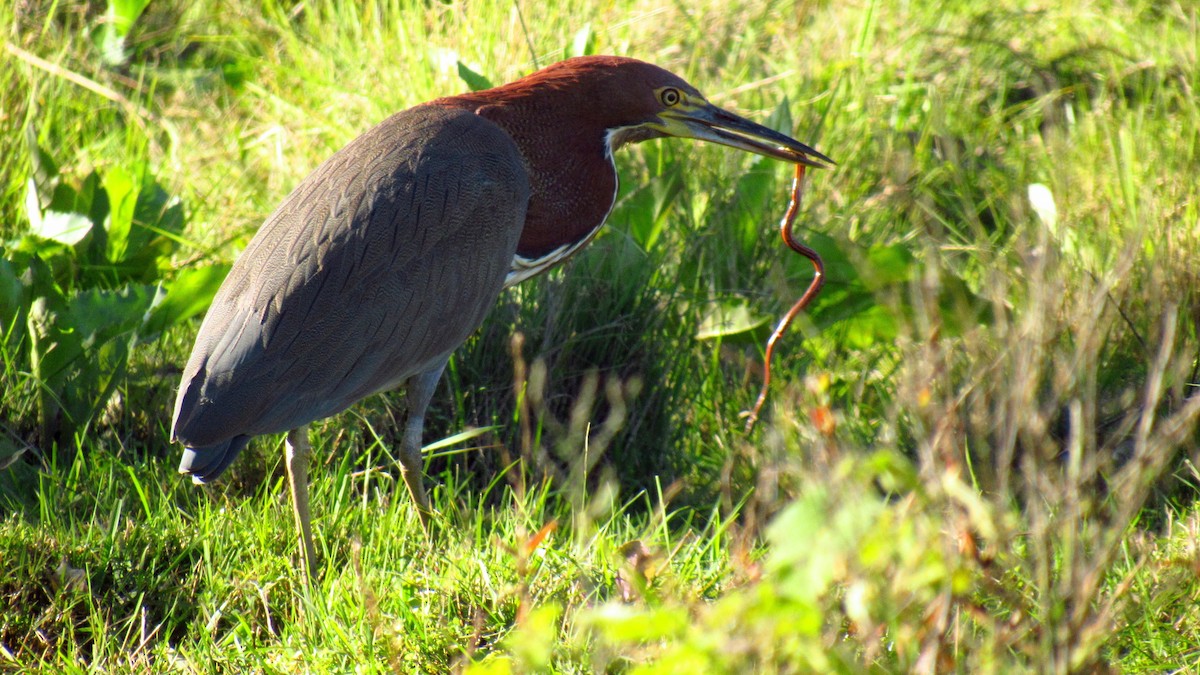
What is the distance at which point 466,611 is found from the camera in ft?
9.33

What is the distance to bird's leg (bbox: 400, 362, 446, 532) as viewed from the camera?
3391 mm

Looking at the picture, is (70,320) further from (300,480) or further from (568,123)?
(568,123)

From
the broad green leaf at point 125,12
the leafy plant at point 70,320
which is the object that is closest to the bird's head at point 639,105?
the leafy plant at point 70,320

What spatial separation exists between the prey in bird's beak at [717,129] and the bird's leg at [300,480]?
1375 mm

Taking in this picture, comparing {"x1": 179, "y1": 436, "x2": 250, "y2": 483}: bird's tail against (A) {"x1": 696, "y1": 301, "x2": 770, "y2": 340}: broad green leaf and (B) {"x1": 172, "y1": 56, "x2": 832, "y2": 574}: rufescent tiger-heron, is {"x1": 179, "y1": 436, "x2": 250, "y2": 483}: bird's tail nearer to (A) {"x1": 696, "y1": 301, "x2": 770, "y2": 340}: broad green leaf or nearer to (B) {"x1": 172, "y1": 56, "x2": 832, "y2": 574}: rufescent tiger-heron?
(B) {"x1": 172, "y1": 56, "x2": 832, "y2": 574}: rufescent tiger-heron

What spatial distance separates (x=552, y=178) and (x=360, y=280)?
737mm

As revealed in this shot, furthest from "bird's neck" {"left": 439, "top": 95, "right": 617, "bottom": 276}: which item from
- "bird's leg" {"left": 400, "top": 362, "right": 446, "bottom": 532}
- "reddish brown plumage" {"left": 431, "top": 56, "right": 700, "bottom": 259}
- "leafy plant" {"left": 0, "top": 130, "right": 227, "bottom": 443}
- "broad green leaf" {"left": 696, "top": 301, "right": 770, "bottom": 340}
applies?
"leafy plant" {"left": 0, "top": 130, "right": 227, "bottom": 443}

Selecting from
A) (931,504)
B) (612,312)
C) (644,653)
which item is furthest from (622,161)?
(931,504)

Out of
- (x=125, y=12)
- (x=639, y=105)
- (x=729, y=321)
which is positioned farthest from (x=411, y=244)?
(x=125, y=12)

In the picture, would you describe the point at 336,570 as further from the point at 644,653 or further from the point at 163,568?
the point at 644,653

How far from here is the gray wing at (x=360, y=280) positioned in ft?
9.89

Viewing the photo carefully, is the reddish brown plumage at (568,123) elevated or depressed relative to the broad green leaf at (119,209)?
elevated

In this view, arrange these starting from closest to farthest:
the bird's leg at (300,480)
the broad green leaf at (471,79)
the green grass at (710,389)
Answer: the green grass at (710,389)
the bird's leg at (300,480)
the broad green leaf at (471,79)

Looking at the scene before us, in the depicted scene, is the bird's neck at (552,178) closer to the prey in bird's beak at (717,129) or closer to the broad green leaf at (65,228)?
the prey in bird's beak at (717,129)
